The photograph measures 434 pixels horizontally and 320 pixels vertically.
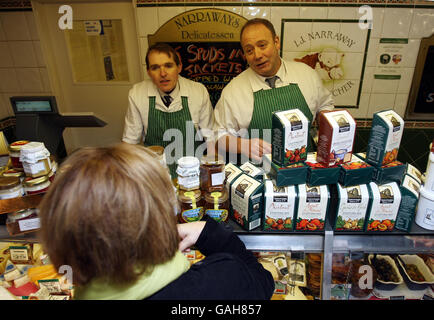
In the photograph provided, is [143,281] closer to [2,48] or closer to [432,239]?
[432,239]

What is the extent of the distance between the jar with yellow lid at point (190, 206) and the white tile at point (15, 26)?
131 inches

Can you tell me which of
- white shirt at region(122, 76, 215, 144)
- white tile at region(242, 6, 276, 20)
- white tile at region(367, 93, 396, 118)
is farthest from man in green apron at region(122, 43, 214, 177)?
white tile at region(367, 93, 396, 118)

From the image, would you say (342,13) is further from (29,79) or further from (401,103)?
(29,79)

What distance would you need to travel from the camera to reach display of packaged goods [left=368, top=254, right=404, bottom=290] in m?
1.83

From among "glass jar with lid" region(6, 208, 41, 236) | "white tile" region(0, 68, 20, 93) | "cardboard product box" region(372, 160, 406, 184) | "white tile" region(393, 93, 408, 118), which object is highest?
"white tile" region(0, 68, 20, 93)

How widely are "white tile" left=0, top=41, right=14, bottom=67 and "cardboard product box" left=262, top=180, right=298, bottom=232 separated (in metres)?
3.69

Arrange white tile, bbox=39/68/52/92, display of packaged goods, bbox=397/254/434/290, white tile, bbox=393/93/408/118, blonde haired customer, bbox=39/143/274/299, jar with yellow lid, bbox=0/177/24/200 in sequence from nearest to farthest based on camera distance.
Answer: blonde haired customer, bbox=39/143/274/299 < jar with yellow lid, bbox=0/177/24/200 < display of packaged goods, bbox=397/254/434/290 < white tile, bbox=393/93/408/118 < white tile, bbox=39/68/52/92

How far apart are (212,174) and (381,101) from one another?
119 inches

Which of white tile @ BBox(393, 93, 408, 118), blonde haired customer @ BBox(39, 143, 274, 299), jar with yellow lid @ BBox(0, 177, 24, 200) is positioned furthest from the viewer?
white tile @ BBox(393, 93, 408, 118)

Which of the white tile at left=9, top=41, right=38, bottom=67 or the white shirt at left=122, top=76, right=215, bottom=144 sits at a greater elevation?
the white tile at left=9, top=41, right=38, bottom=67

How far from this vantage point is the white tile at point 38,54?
12.2 feet

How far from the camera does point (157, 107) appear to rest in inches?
118

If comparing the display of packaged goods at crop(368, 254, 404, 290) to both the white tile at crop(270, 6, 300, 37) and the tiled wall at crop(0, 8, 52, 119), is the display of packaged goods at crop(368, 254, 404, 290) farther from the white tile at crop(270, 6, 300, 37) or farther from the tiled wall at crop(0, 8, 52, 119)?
the tiled wall at crop(0, 8, 52, 119)

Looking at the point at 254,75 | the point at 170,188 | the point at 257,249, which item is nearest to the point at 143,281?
the point at 170,188
